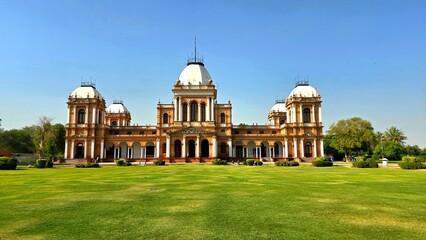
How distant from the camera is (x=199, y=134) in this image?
64.7 metres

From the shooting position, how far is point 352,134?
245 ft

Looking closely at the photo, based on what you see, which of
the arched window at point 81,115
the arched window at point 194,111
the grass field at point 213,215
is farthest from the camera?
the arched window at point 81,115

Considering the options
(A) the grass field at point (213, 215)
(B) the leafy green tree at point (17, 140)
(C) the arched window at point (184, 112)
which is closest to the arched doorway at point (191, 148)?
(C) the arched window at point (184, 112)

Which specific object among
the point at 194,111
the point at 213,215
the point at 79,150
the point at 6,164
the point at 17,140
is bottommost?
the point at 213,215

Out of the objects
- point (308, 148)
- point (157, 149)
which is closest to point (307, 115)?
point (308, 148)

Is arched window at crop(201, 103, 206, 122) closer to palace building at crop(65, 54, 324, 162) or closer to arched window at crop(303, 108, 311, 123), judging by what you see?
palace building at crop(65, 54, 324, 162)

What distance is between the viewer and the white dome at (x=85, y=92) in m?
70.5

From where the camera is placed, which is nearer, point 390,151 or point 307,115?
point 307,115

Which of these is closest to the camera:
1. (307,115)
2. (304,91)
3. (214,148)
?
(214,148)

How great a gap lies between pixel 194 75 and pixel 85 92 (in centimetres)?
2531

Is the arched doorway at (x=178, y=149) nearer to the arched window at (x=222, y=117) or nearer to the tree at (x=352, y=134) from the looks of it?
the arched window at (x=222, y=117)

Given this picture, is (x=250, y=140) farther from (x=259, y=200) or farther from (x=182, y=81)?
(x=259, y=200)

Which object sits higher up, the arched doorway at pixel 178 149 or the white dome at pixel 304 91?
the white dome at pixel 304 91

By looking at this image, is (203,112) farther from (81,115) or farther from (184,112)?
(81,115)
